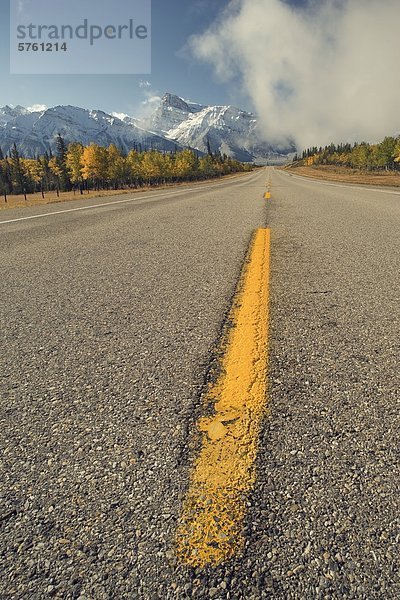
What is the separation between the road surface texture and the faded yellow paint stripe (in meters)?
0.03

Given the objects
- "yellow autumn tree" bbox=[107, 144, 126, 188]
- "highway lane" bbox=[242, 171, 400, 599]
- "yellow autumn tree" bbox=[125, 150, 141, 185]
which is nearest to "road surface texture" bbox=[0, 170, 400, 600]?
"highway lane" bbox=[242, 171, 400, 599]

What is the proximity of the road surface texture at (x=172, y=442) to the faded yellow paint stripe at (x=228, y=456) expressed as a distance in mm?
35

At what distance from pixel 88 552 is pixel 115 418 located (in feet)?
1.72

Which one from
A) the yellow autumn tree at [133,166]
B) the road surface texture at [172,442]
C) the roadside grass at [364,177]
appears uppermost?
the yellow autumn tree at [133,166]

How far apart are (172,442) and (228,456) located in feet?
0.71

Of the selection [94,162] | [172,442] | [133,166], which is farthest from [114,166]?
[172,442]

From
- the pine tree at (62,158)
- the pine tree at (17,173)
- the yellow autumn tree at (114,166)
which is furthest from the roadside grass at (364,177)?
the pine tree at (17,173)

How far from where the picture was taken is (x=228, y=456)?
118 cm

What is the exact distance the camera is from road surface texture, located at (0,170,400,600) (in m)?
0.86

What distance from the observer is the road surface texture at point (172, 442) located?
858 millimetres

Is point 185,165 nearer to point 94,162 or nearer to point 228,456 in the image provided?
point 94,162

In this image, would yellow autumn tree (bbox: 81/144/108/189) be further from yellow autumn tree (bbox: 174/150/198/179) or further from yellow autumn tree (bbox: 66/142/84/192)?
yellow autumn tree (bbox: 174/150/198/179)

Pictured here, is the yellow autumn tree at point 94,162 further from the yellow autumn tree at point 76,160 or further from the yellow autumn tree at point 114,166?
the yellow autumn tree at point 76,160

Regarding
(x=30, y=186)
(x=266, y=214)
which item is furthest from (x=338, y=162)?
(x=266, y=214)
